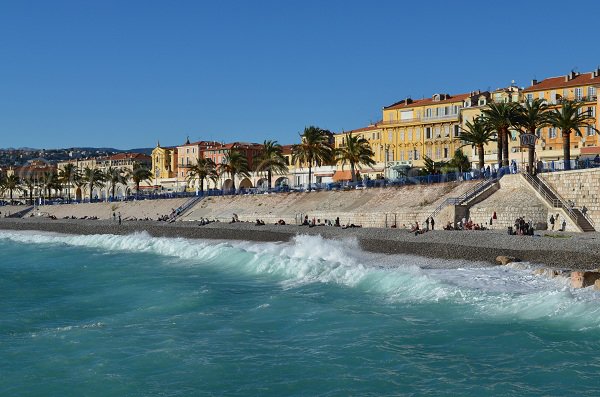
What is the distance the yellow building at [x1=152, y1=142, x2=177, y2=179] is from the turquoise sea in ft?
368

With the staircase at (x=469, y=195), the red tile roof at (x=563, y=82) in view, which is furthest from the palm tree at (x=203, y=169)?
the staircase at (x=469, y=195)

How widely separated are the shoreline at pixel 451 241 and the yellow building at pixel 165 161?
274 ft

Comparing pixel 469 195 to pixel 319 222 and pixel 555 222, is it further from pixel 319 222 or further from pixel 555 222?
pixel 319 222

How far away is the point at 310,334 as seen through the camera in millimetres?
20062

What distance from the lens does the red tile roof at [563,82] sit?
71125mm

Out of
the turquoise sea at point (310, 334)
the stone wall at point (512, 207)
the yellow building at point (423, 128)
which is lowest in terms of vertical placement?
the turquoise sea at point (310, 334)

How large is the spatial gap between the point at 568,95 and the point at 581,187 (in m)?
34.4

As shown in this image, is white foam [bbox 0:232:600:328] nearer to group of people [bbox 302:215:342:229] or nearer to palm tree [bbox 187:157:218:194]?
group of people [bbox 302:215:342:229]

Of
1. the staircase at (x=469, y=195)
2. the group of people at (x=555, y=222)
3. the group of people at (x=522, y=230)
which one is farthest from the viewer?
the staircase at (x=469, y=195)

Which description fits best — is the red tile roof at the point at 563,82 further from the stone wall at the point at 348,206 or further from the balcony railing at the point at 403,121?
the stone wall at the point at 348,206

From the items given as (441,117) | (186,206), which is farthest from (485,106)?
(186,206)

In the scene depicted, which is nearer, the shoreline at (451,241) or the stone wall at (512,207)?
the shoreline at (451,241)

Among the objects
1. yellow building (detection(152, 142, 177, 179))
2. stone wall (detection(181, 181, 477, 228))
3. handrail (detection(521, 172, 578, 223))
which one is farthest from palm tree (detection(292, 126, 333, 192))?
yellow building (detection(152, 142, 177, 179))

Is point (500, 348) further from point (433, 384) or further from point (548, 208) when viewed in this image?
point (548, 208)
